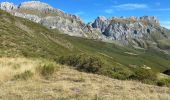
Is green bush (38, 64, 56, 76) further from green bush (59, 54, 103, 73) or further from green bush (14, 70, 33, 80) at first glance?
green bush (59, 54, 103, 73)

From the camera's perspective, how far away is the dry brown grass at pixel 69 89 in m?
11.2

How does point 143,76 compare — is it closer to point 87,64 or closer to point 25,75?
point 87,64

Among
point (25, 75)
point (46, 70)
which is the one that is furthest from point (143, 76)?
point (25, 75)

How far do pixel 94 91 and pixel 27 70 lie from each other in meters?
4.49

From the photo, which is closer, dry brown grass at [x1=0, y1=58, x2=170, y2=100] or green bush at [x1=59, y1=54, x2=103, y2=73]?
dry brown grass at [x1=0, y1=58, x2=170, y2=100]

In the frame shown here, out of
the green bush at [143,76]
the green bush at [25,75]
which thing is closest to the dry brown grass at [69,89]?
the green bush at [25,75]

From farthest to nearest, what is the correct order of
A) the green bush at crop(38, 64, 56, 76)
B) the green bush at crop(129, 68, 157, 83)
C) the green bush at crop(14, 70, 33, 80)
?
1. the green bush at crop(129, 68, 157, 83)
2. the green bush at crop(38, 64, 56, 76)
3. the green bush at crop(14, 70, 33, 80)

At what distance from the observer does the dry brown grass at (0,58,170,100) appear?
36.8 feet

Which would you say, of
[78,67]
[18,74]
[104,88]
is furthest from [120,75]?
[18,74]

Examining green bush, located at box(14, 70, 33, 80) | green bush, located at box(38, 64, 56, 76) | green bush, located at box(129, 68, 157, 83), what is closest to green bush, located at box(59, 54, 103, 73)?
green bush, located at box(129, 68, 157, 83)

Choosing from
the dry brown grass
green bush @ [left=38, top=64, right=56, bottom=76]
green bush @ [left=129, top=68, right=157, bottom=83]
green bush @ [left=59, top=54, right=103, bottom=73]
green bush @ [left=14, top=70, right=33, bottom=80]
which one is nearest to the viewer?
the dry brown grass

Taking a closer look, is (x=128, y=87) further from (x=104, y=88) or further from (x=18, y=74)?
(x=18, y=74)

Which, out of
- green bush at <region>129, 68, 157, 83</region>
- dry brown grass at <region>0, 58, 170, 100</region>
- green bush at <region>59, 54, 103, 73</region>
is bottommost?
dry brown grass at <region>0, 58, 170, 100</region>

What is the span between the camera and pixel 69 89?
1272cm
